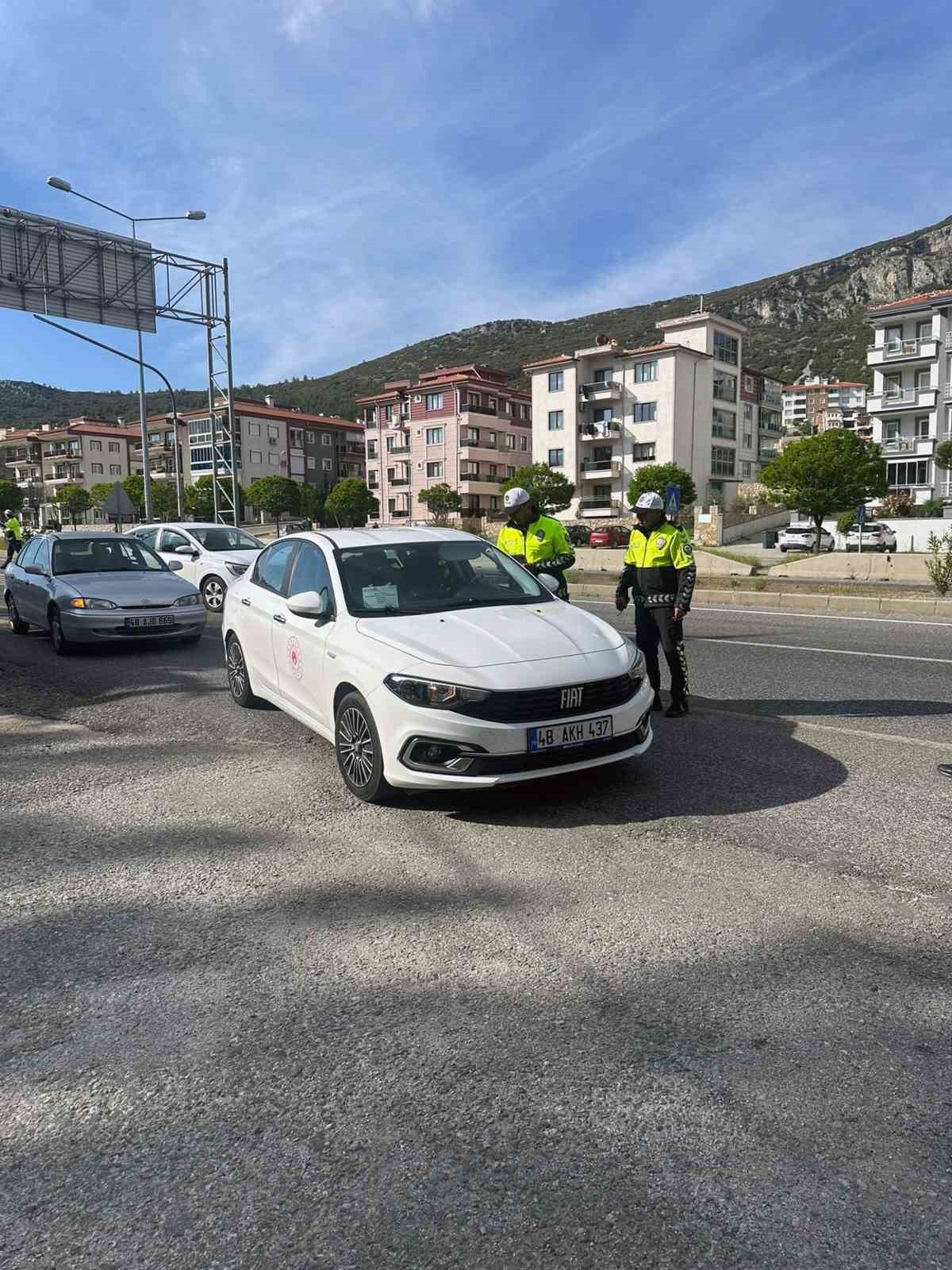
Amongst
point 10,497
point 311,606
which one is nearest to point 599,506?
point 311,606

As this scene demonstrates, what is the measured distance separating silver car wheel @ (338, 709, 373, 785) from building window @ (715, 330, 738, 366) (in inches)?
2963

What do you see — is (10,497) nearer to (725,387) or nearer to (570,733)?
(725,387)

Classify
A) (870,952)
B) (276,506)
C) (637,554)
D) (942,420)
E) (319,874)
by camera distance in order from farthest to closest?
(276,506) → (942,420) → (637,554) → (319,874) → (870,952)

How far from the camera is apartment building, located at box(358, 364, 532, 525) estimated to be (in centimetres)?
8050

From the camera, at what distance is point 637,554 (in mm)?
6758

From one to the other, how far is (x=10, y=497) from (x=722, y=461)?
86.8 meters

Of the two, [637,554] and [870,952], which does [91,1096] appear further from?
[637,554]

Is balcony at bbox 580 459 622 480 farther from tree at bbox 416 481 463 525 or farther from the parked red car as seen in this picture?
the parked red car

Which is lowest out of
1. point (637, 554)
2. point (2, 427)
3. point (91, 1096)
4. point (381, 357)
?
point (91, 1096)

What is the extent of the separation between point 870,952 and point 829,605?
14.3 m

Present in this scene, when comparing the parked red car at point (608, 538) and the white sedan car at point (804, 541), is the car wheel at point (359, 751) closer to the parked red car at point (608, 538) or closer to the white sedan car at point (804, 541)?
the white sedan car at point (804, 541)

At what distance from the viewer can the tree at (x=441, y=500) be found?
254ft

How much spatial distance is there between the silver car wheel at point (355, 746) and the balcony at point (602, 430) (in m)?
70.2

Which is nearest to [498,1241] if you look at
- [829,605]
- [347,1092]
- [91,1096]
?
[347,1092]
